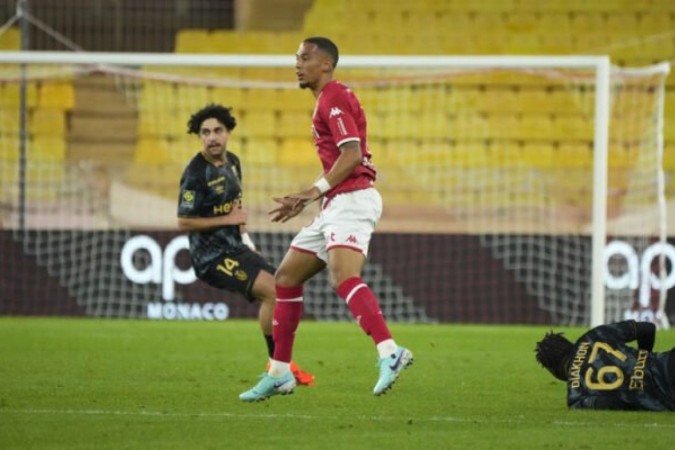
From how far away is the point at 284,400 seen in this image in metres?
7.95

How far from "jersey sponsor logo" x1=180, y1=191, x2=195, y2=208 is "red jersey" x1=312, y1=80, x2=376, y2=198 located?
194cm

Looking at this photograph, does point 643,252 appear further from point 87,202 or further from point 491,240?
point 87,202

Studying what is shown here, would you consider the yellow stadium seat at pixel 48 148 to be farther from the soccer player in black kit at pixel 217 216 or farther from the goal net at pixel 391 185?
the soccer player in black kit at pixel 217 216

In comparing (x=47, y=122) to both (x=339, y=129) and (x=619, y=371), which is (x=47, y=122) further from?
(x=619, y=371)

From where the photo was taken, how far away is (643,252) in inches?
603

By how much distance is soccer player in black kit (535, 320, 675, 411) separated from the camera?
7246mm

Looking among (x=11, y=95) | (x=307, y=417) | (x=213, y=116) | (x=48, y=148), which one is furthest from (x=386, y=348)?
(x=11, y=95)

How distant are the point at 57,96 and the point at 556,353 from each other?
1142cm

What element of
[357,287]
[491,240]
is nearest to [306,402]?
[357,287]

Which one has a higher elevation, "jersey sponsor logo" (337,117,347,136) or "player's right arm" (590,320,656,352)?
"jersey sponsor logo" (337,117,347,136)

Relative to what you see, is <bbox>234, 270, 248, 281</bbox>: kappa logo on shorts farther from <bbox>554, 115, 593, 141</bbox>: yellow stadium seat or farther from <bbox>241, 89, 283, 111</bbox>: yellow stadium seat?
<bbox>554, 115, 593, 141</bbox>: yellow stadium seat

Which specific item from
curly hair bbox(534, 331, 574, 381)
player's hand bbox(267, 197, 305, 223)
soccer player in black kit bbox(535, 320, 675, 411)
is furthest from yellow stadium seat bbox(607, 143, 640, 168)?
player's hand bbox(267, 197, 305, 223)

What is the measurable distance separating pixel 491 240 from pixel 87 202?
4902mm

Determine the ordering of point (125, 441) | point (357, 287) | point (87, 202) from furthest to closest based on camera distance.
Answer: point (87, 202) → point (357, 287) → point (125, 441)
